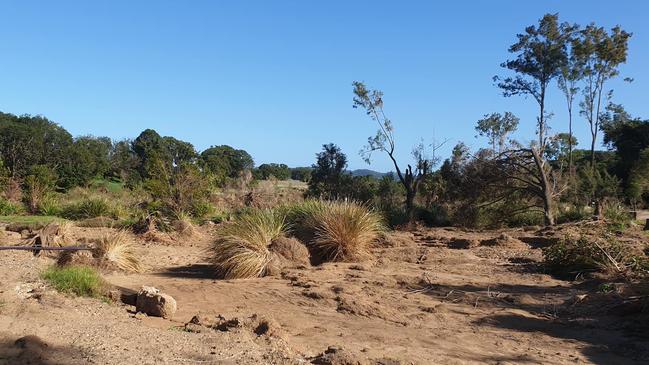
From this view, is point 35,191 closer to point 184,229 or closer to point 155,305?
point 184,229

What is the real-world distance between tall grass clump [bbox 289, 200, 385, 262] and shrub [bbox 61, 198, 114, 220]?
396 inches

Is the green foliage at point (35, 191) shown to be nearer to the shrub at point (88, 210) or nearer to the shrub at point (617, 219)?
the shrub at point (88, 210)

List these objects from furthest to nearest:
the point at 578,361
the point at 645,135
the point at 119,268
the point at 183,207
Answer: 1. the point at 645,135
2. the point at 183,207
3. the point at 119,268
4. the point at 578,361

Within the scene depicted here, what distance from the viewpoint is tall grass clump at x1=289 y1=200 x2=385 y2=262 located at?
473 inches

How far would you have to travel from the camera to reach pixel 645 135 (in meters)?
42.2

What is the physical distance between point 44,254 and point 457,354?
27.3ft

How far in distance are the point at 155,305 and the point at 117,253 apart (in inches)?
158

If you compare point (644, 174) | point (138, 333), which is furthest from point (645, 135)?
point (138, 333)

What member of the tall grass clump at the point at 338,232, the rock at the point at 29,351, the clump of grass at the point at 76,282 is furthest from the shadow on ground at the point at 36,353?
the tall grass clump at the point at 338,232

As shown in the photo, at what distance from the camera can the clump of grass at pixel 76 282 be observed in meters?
7.41

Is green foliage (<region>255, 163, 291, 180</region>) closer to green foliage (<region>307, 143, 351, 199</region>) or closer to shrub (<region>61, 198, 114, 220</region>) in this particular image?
green foliage (<region>307, 143, 351, 199</region>)

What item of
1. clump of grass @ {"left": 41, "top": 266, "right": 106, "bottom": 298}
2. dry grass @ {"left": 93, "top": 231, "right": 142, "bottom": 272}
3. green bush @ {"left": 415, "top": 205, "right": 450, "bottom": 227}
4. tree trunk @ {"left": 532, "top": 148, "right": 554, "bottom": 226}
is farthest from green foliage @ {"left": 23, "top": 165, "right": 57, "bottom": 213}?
tree trunk @ {"left": 532, "top": 148, "right": 554, "bottom": 226}

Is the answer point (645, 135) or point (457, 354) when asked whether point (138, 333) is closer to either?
point (457, 354)

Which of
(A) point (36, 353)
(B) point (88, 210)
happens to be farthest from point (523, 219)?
(A) point (36, 353)
